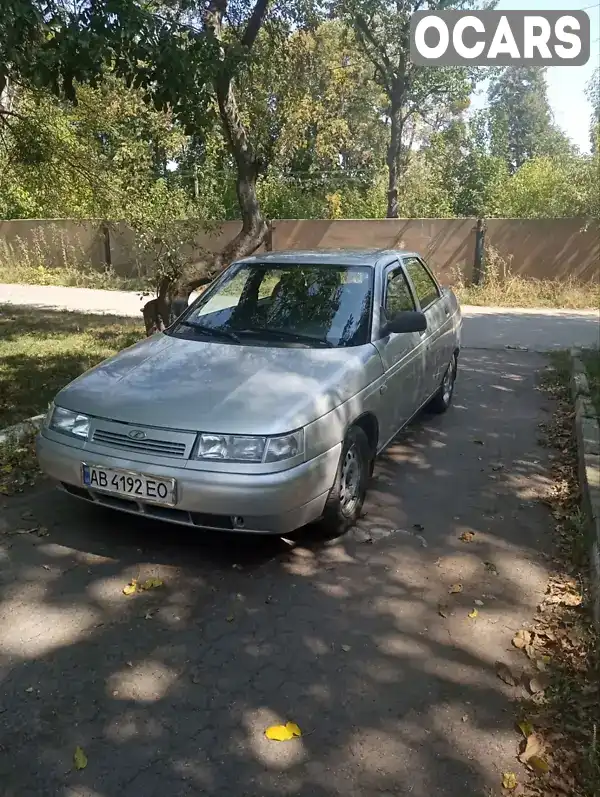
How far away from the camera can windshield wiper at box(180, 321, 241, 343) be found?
4.65 metres

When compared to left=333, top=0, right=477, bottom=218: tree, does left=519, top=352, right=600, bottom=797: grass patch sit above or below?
below

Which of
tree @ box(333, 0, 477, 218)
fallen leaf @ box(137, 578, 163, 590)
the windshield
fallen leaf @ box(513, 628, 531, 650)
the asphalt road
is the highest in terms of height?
tree @ box(333, 0, 477, 218)

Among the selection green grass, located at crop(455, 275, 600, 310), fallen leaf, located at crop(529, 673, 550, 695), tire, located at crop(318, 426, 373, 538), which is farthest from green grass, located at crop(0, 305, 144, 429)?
green grass, located at crop(455, 275, 600, 310)

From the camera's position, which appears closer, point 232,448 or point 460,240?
point 232,448

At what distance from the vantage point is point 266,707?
2732 millimetres

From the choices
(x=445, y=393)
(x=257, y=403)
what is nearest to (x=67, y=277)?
(x=445, y=393)

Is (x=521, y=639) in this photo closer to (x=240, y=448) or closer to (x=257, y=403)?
(x=240, y=448)

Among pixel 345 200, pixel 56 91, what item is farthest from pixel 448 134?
pixel 56 91

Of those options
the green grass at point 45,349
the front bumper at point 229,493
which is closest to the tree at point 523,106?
the green grass at point 45,349

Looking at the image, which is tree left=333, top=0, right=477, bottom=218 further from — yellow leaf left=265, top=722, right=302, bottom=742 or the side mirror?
yellow leaf left=265, top=722, right=302, bottom=742

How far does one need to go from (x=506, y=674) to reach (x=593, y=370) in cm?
568

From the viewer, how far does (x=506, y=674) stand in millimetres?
2973

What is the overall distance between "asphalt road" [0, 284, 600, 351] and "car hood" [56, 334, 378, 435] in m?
5.92

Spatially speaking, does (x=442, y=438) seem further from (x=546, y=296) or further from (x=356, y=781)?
(x=546, y=296)
